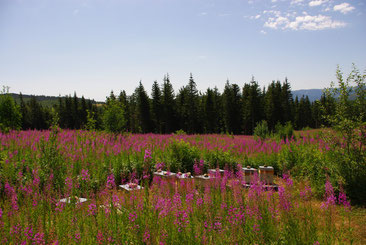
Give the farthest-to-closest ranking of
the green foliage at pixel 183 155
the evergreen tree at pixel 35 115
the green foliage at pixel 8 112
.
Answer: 1. the evergreen tree at pixel 35 115
2. the green foliage at pixel 8 112
3. the green foliage at pixel 183 155

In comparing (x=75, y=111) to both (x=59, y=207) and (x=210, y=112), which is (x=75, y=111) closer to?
(x=210, y=112)

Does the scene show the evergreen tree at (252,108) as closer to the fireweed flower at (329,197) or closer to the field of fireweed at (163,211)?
the field of fireweed at (163,211)

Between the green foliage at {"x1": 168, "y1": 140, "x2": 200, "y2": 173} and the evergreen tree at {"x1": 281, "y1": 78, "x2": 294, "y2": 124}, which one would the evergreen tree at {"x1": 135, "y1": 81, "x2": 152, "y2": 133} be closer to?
the evergreen tree at {"x1": 281, "y1": 78, "x2": 294, "y2": 124}

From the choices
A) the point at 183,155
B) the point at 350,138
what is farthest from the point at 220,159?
the point at 350,138

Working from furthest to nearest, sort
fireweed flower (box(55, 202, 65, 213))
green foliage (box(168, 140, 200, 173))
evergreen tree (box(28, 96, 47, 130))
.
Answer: evergreen tree (box(28, 96, 47, 130)) → green foliage (box(168, 140, 200, 173)) → fireweed flower (box(55, 202, 65, 213))

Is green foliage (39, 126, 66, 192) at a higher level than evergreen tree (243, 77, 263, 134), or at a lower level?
lower

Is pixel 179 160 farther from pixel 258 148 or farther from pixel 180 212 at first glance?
pixel 180 212

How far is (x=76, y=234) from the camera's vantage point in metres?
2.93

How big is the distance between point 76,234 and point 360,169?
25.0ft

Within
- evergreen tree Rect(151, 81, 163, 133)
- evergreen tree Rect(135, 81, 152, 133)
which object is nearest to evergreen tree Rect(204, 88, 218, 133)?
evergreen tree Rect(151, 81, 163, 133)

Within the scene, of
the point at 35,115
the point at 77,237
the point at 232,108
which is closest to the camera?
the point at 77,237

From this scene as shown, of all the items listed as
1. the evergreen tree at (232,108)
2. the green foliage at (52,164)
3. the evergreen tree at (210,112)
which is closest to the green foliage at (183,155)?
the green foliage at (52,164)

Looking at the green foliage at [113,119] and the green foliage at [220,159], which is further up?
the green foliage at [113,119]

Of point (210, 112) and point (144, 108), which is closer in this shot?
point (144, 108)
